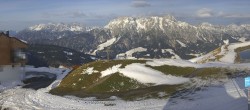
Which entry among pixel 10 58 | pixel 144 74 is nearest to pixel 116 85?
pixel 144 74

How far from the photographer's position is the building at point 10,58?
274 feet

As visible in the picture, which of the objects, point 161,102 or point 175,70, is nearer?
point 161,102

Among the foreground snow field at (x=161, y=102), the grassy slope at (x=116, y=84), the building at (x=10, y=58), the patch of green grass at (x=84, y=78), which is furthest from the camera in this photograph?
the building at (x=10, y=58)

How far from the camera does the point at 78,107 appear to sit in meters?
46.8

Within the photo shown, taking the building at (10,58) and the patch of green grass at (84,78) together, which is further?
the building at (10,58)

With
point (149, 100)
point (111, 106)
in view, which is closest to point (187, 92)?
point (149, 100)

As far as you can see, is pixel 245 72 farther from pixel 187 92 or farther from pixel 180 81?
Answer: pixel 187 92

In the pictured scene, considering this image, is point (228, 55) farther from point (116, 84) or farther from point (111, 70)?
point (116, 84)

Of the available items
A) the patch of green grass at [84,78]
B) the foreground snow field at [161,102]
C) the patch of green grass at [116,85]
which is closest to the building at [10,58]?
the patch of green grass at [84,78]

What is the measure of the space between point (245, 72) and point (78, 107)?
28.1 meters

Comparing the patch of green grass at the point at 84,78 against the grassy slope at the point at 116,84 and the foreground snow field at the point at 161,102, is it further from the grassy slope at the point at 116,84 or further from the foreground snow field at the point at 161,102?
the foreground snow field at the point at 161,102

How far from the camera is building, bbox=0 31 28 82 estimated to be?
83.4 m

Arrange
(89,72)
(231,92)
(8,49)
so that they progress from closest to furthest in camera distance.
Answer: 1. (231,92)
2. (89,72)
3. (8,49)

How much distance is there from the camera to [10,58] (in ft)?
281
